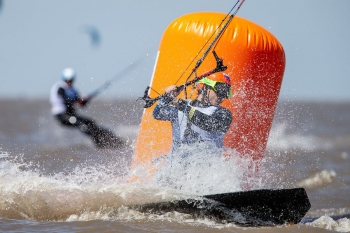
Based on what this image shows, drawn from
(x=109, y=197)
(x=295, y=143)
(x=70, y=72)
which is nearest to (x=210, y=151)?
(x=109, y=197)

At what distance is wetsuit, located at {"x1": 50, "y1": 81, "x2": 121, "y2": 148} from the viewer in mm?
10773

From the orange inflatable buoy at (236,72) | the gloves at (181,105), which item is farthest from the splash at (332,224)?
the gloves at (181,105)

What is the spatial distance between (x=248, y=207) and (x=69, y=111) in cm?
498

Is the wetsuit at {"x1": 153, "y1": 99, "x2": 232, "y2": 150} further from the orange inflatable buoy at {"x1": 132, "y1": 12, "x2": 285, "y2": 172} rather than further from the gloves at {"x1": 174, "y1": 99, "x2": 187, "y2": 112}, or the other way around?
the orange inflatable buoy at {"x1": 132, "y1": 12, "x2": 285, "y2": 172}

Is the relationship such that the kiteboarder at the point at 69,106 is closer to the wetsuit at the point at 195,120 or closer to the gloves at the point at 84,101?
the gloves at the point at 84,101

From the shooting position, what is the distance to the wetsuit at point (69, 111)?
424 inches

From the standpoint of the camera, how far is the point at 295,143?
22188mm

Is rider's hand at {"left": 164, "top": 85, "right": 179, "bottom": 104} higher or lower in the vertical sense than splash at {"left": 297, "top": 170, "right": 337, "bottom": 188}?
higher

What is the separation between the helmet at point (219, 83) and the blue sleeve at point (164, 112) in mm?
405

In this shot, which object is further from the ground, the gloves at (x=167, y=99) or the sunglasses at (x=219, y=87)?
the sunglasses at (x=219, y=87)

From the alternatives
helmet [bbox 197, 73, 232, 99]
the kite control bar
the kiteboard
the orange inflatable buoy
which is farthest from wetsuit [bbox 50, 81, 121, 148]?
the kiteboard

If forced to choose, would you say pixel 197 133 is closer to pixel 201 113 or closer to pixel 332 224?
A: pixel 201 113

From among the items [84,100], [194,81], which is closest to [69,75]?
[84,100]

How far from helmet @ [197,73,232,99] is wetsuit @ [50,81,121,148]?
11.5ft
